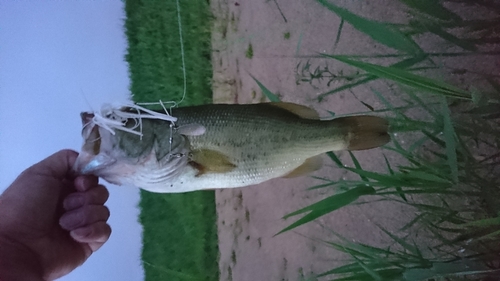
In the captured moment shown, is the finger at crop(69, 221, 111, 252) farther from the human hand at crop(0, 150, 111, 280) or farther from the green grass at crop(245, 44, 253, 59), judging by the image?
the green grass at crop(245, 44, 253, 59)

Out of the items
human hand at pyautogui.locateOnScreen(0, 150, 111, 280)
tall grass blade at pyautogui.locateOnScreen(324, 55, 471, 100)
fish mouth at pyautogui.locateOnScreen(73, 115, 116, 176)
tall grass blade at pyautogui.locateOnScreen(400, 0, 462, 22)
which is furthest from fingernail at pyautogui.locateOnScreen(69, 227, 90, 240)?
tall grass blade at pyautogui.locateOnScreen(400, 0, 462, 22)

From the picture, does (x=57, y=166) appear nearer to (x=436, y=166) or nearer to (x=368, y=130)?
(x=368, y=130)

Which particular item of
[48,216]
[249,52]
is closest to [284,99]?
[249,52]

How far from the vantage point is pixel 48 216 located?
73 cm

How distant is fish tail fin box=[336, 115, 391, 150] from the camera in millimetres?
815

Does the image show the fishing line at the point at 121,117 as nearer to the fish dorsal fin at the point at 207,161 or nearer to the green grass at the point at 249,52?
the fish dorsal fin at the point at 207,161

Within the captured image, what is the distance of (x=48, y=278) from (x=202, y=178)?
35 cm

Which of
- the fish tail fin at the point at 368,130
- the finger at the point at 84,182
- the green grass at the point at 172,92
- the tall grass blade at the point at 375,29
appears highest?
the tall grass blade at the point at 375,29

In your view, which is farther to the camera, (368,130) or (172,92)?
(172,92)

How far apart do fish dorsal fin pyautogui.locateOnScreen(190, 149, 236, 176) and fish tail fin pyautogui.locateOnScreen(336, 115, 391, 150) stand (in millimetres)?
269

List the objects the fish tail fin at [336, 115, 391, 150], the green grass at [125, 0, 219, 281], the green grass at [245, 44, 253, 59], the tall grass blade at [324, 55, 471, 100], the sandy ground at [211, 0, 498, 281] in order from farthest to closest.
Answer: the green grass at [125, 0, 219, 281]
the green grass at [245, 44, 253, 59]
the sandy ground at [211, 0, 498, 281]
the fish tail fin at [336, 115, 391, 150]
the tall grass blade at [324, 55, 471, 100]

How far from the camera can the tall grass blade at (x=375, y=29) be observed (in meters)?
0.57

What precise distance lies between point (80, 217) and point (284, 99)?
86cm

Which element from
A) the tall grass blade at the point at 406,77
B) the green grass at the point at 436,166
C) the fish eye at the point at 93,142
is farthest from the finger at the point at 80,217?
the tall grass blade at the point at 406,77
